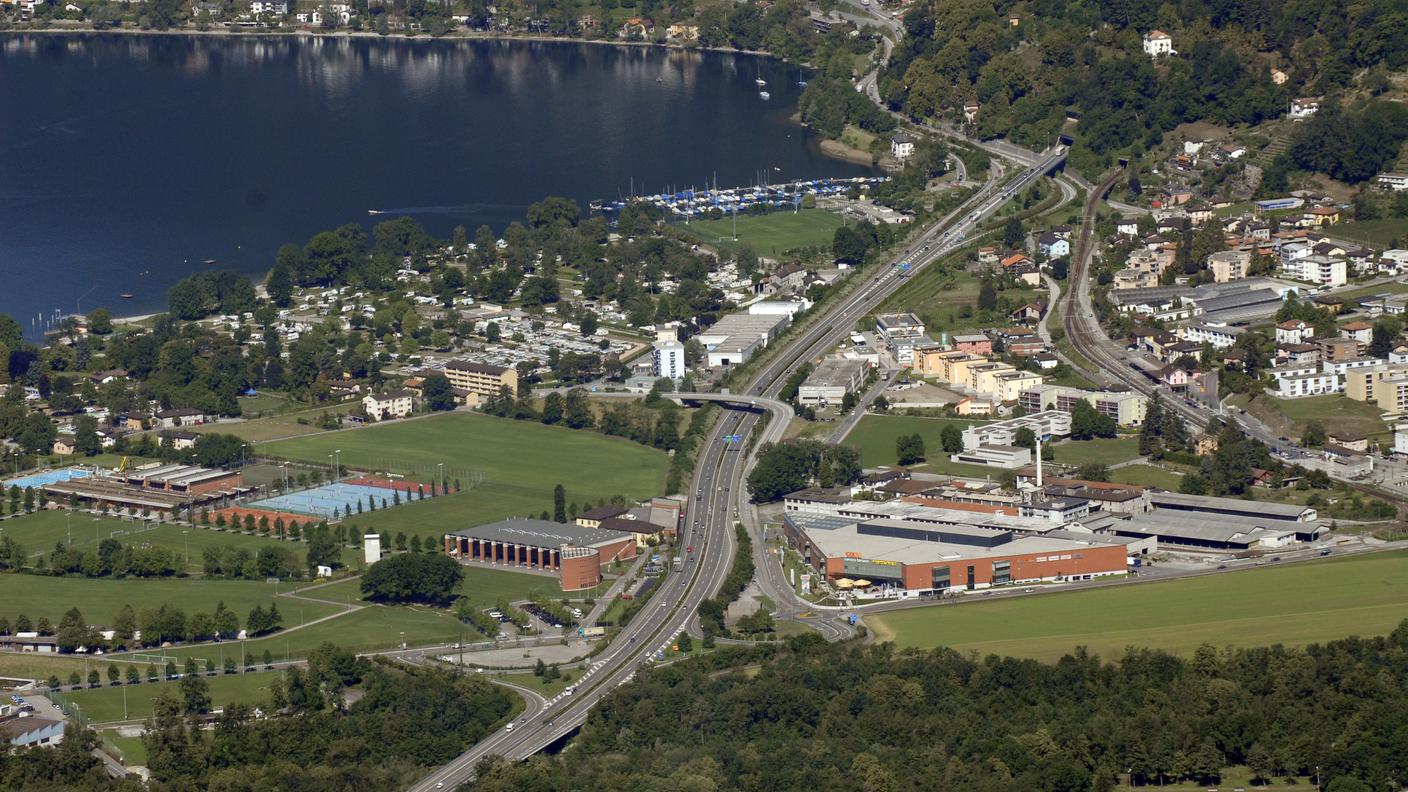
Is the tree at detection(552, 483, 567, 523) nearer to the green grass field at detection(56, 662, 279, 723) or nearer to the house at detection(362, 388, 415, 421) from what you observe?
the house at detection(362, 388, 415, 421)

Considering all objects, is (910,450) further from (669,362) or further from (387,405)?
(387,405)

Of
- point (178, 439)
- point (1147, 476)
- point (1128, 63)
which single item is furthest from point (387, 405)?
point (1128, 63)

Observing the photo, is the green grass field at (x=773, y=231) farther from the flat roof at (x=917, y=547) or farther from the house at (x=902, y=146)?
the flat roof at (x=917, y=547)

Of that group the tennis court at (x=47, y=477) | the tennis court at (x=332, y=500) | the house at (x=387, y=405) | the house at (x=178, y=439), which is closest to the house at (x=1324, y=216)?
the house at (x=387, y=405)

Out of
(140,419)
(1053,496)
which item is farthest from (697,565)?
(140,419)

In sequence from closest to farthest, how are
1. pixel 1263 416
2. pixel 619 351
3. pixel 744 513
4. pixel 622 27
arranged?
pixel 744 513 < pixel 1263 416 < pixel 619 351 < pixel 622 27

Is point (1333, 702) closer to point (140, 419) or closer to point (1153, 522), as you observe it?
point (1153, 522)
